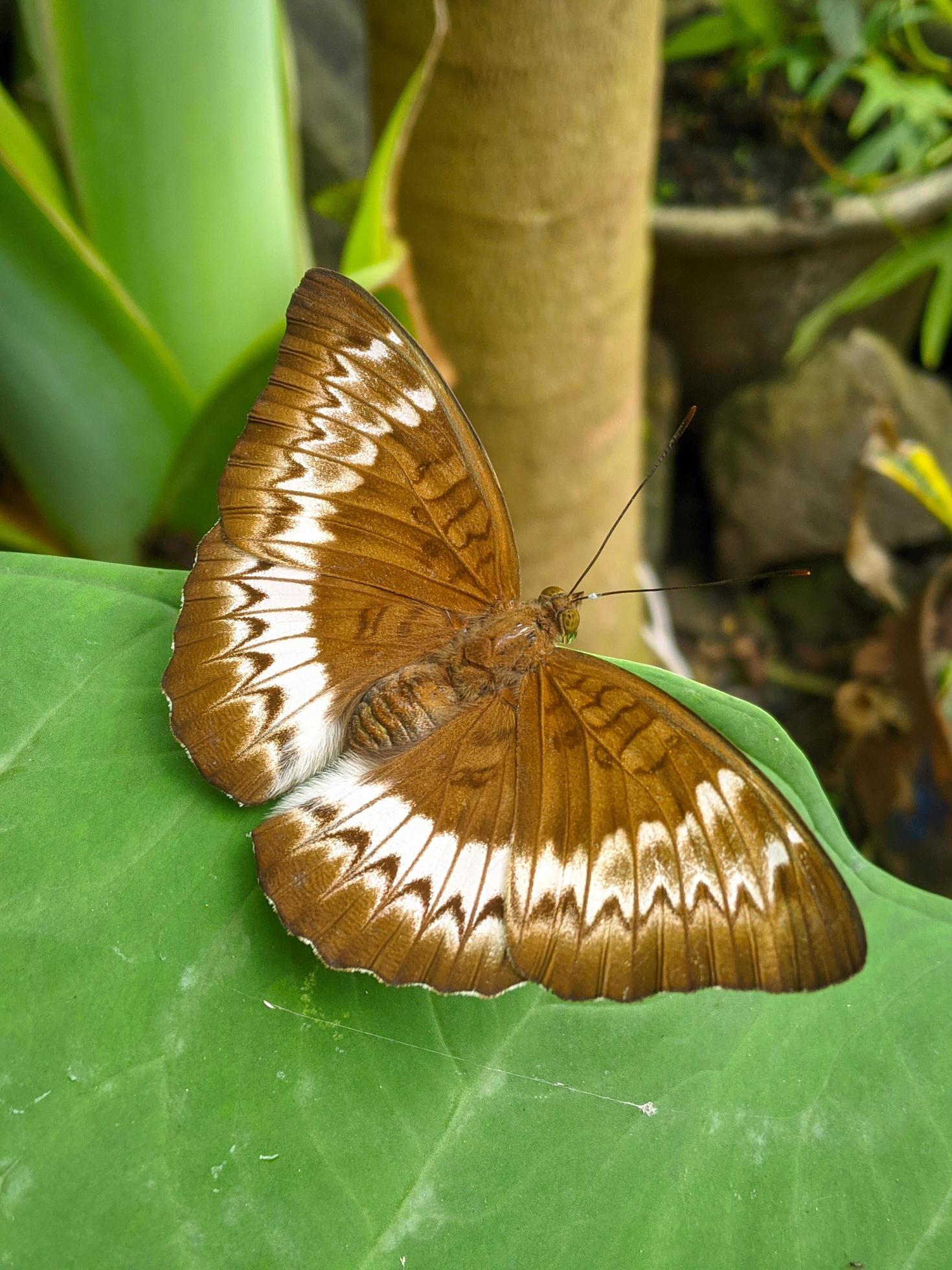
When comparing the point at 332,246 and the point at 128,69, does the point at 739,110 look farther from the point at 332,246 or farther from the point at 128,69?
the point at 128,69

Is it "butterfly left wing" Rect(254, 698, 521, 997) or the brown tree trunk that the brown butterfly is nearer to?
"butterfly left wing" Rect(254, 698, 521, 997)

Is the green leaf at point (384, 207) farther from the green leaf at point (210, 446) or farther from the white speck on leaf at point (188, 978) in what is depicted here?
Result: the white speck on leaf at point (188, 978)

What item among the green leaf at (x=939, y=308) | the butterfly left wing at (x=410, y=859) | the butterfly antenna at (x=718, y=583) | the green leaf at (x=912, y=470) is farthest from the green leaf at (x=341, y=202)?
the green leaf at (x=939, y=308)

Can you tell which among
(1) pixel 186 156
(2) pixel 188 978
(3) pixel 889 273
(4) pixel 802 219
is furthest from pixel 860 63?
(2) pixel 188 978

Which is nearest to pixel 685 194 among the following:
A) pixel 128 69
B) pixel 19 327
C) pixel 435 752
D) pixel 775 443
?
pixel 775 443

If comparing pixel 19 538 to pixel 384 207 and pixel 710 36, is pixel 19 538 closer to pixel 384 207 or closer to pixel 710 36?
pixel 384 207

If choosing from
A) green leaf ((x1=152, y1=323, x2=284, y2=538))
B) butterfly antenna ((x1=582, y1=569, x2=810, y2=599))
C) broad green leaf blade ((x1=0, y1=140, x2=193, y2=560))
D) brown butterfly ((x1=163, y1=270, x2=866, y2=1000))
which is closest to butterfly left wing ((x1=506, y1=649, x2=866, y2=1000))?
brown butterfly ((x1=163, y1=270, x2=866, y2=1000))
